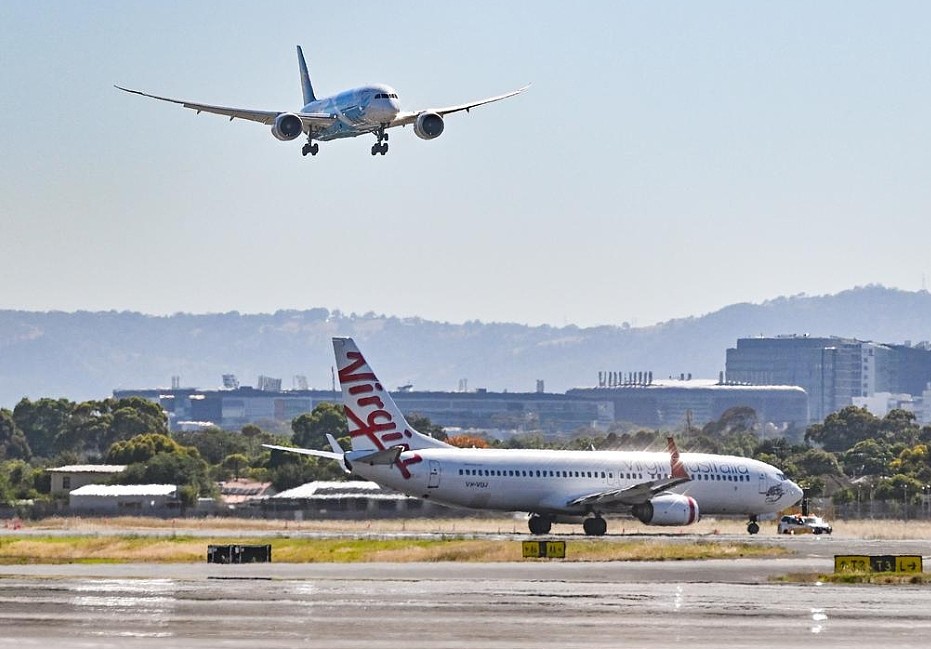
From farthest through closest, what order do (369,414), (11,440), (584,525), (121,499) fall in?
(11,440) < (121,499) < (584,525) < (369,414)

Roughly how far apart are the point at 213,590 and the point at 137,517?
166ft

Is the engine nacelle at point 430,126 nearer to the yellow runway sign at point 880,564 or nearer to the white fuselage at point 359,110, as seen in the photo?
the white fuselage at point 359,110

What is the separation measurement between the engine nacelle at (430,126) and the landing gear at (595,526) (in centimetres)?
1933

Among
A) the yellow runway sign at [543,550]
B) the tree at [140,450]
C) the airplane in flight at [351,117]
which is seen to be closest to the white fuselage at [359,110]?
the airplane in flight at [351,117]

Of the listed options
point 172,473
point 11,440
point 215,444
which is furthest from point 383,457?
point 11,440

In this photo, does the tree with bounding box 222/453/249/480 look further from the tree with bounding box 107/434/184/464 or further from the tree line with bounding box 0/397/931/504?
the tree with bounding box 107/434/184/464

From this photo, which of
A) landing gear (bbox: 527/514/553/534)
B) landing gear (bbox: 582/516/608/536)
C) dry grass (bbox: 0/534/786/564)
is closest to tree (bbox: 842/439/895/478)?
landing gear (bbox: 582/516/608/536)

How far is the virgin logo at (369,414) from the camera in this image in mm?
76562

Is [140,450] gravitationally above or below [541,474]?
above

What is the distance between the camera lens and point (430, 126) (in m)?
68.4

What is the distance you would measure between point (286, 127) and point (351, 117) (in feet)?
8.03

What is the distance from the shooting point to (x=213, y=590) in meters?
44.9

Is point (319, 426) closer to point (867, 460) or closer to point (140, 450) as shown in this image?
point (867, 460)

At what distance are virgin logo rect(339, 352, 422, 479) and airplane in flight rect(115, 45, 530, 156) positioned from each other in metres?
11.4
